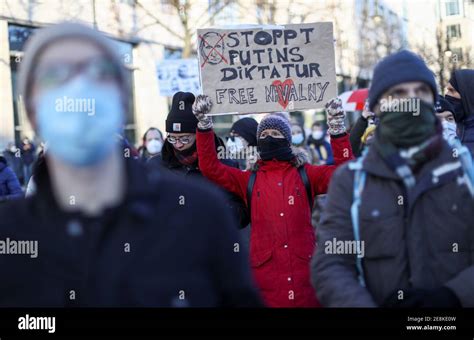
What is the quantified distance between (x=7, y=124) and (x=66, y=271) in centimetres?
560

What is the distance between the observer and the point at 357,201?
2.35 m

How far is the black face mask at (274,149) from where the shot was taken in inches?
151

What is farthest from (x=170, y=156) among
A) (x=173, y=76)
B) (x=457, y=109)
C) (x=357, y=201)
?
(x=173, y=76)

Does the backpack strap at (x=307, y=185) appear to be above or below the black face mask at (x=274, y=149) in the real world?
below

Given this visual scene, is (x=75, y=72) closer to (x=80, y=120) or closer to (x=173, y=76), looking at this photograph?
(x=80, y=120)

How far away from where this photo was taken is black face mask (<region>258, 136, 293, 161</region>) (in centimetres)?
385

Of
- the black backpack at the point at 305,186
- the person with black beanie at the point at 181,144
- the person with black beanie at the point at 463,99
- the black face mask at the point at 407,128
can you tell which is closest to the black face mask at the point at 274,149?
the black backpack at the point at 305,186

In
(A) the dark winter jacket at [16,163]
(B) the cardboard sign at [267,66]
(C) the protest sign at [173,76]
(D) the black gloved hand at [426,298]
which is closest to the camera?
(D) the black gloved hand at [426,298]

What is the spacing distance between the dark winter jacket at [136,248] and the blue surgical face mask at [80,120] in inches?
4.0

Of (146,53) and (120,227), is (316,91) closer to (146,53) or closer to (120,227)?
(120,227)

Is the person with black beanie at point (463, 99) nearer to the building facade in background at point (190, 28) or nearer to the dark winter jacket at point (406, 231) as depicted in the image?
the building facade in background at point (190, 28)

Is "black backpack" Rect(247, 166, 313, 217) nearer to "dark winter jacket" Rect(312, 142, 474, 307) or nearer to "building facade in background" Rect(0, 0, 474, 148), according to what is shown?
"building facade in background" Rect(0, 0, 474, 148)

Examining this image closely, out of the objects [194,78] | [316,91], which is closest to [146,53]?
[194,78]

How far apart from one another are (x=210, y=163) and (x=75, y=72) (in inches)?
84.3
